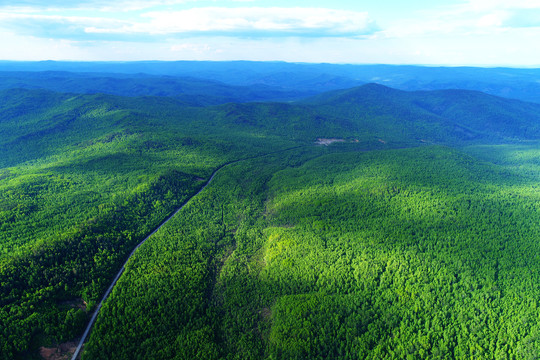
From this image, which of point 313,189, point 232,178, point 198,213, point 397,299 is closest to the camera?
point 397,299

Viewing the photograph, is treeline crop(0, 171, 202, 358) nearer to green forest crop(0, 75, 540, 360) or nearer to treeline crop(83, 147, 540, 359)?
green forest crop(0, 75, 540, 360)

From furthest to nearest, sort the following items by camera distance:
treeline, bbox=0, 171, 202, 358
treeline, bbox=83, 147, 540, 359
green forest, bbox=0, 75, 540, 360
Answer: green forest, bbox=0, 75, 540, 360 < treeline, bbox=83, 147, 540, 359 < treeline, bbox=0, 171, 202, 358

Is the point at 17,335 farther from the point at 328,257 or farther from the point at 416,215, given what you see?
the point at 416,215

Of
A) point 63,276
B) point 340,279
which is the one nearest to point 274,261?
point 340,279

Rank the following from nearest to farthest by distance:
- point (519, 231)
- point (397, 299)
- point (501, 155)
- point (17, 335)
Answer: point (17, 335), point (397, 299), point (519, 231), point (501, 155)

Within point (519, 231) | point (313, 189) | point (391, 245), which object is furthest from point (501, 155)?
point (391, 245)

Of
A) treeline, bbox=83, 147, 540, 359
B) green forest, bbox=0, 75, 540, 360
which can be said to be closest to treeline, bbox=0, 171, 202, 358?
green forest, bbox=0, 75, 540, 360

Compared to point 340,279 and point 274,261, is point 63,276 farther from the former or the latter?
point 340,279

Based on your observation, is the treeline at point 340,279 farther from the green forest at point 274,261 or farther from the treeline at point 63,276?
the treeline at point 63,276

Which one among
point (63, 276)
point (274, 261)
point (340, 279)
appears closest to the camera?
point (63, 276)
